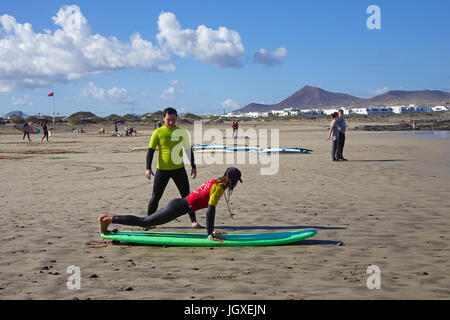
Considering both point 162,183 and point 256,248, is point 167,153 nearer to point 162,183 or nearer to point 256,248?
point 162,183

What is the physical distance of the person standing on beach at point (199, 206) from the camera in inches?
255

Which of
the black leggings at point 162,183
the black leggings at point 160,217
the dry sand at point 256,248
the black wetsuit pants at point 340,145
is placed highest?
the black wetsuit pants at point 340,145

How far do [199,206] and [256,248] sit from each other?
1.02 meters

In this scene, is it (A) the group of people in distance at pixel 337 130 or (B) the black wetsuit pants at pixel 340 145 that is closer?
(A) the group of people in distance at pixel 337 130

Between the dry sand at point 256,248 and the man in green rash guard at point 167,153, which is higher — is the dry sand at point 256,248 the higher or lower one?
the lower one

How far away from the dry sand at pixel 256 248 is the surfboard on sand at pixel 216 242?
10 centimetres

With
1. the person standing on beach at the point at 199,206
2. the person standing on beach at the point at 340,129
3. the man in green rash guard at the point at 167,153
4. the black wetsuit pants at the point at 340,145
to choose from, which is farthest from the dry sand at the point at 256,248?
the black wetsuit pants at the point at 340,145

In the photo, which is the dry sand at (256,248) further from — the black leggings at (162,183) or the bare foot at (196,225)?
the black leggings at (162,183)

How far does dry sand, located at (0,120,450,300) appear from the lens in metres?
4.78
